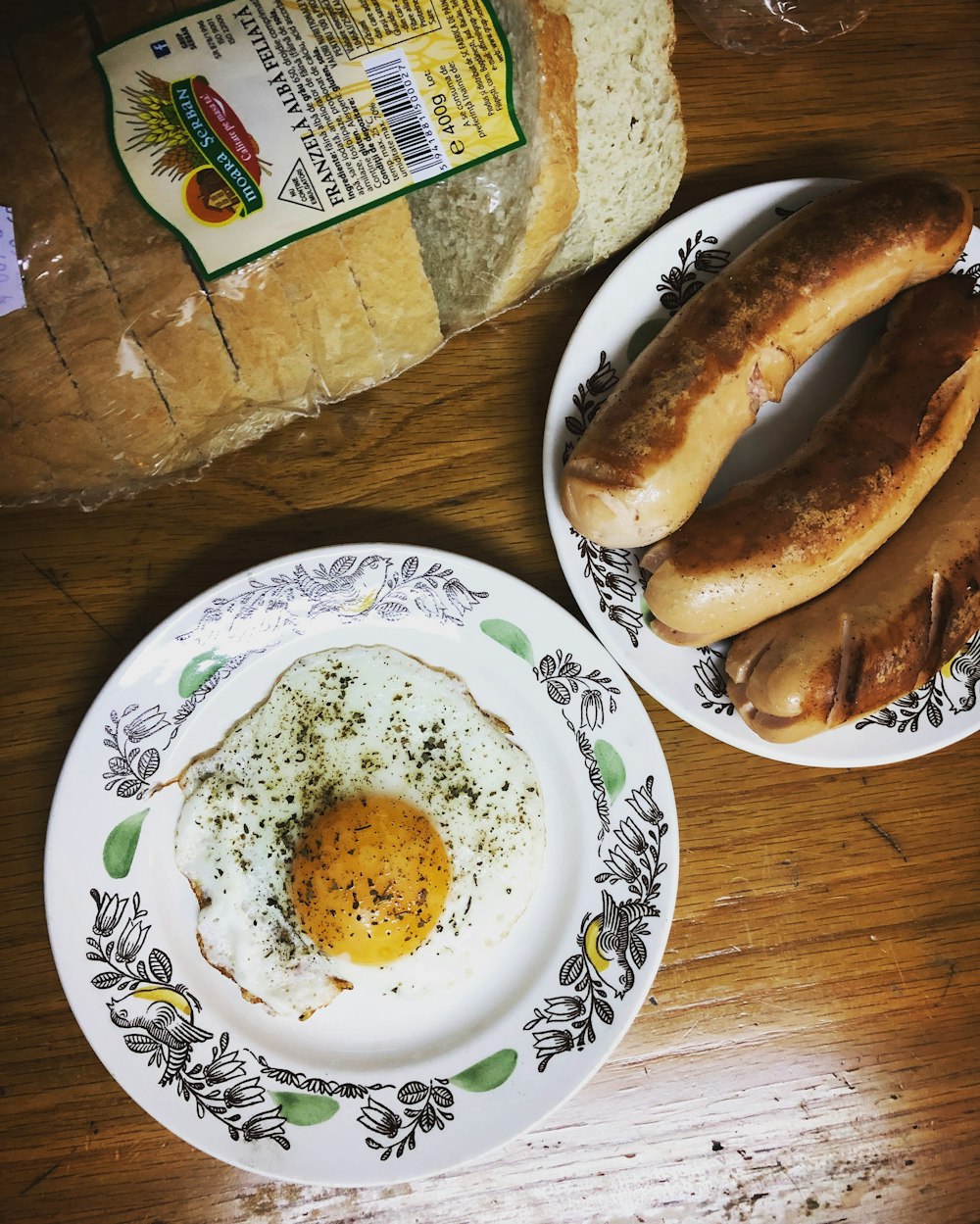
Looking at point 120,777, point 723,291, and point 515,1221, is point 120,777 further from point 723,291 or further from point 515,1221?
point 723,291

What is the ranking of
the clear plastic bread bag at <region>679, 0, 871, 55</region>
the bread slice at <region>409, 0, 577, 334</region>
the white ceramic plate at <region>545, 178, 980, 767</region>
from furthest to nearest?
the clear plastic bread bag at <region>679, 0, 871, 55</region>, the white ceramic plate at <region>545, 178, 980, 767</region>, the bread slice at <region>409, 0, 577, 334</region>

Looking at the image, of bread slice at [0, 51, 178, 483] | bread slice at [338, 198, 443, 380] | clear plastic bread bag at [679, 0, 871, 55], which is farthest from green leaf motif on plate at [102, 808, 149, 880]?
clear plastic bread bag at [679, 0, 871, 55]

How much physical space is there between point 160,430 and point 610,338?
639mm

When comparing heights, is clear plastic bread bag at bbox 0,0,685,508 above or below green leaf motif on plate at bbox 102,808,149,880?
above

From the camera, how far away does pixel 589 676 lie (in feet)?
4.15

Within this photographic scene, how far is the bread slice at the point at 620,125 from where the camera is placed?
1104mm

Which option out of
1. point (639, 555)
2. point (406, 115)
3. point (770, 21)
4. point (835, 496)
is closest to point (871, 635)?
point (835, 496)

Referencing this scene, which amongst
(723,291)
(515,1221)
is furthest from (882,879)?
(723,291)

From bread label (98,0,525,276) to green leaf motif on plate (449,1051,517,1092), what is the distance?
1.11m

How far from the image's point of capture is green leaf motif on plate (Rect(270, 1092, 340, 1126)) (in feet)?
4.00

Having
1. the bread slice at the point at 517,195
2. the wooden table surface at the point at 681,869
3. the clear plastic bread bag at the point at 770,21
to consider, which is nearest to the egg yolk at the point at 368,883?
→ the wooden table surface at the point at 681,869

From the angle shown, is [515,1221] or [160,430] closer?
[160,430]

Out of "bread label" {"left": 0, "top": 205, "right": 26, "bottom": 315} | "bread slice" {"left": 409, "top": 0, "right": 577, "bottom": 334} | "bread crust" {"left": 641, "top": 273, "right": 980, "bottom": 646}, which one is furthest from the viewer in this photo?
"bread crust" {"left": 641, "top": 273, "right": 980, "bottom": 646}

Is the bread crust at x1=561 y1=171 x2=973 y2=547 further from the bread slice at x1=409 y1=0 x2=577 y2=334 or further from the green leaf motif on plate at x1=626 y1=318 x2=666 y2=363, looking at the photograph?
the bread slice at x1=409 y1=0 x2=577 y2=334
